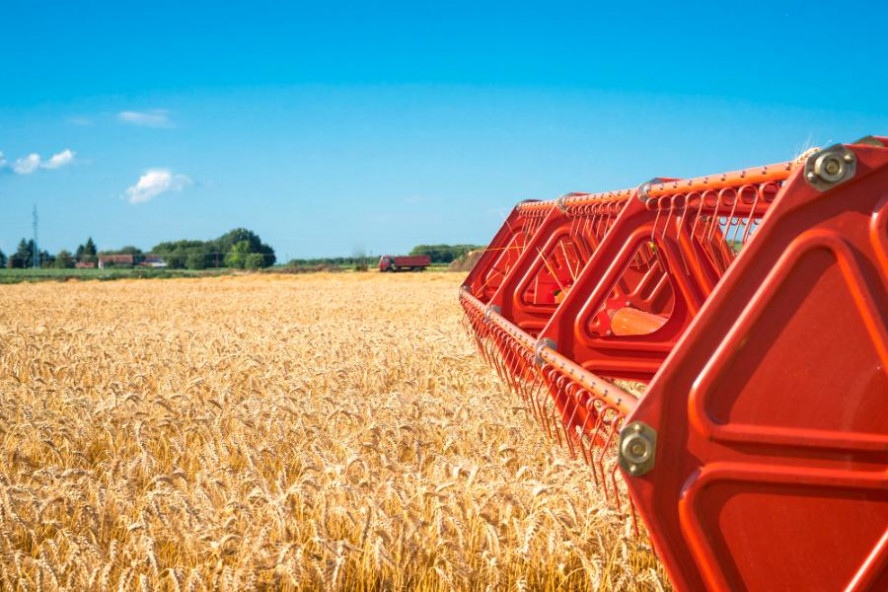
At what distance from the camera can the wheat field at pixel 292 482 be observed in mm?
2627

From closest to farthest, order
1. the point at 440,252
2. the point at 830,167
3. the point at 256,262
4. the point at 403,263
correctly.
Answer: the point at 830,167 < the point at 403,263 < the point at 256,262 < the point at 440,252

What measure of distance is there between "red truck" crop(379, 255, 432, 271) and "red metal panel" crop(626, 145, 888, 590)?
49.1 m

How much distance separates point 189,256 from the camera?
6256 centimetres

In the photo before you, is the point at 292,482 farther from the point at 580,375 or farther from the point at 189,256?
the point at 189,256

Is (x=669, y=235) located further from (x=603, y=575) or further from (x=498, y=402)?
(x=603, y=575)

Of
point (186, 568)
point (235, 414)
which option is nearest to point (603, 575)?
point (186, 568)

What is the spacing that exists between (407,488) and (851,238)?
79.3 inches

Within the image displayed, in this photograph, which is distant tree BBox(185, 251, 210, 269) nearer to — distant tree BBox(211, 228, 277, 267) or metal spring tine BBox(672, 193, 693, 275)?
distant tree BBox(211, 228, 277, 267)

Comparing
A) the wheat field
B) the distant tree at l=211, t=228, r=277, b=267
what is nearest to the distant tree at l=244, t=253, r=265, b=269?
the distant tree at l=211, t=228, r=277, b=267

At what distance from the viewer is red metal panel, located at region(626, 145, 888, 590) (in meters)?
2.00

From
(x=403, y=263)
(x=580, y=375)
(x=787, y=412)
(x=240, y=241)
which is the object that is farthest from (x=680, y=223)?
(x=240, y=241)

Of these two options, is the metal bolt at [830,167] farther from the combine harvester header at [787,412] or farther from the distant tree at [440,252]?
the distant tree at [440,252]

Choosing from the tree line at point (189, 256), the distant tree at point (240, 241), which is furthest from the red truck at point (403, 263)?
the distant tree at point (240, 241)

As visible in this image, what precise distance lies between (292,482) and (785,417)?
8.26 feet
